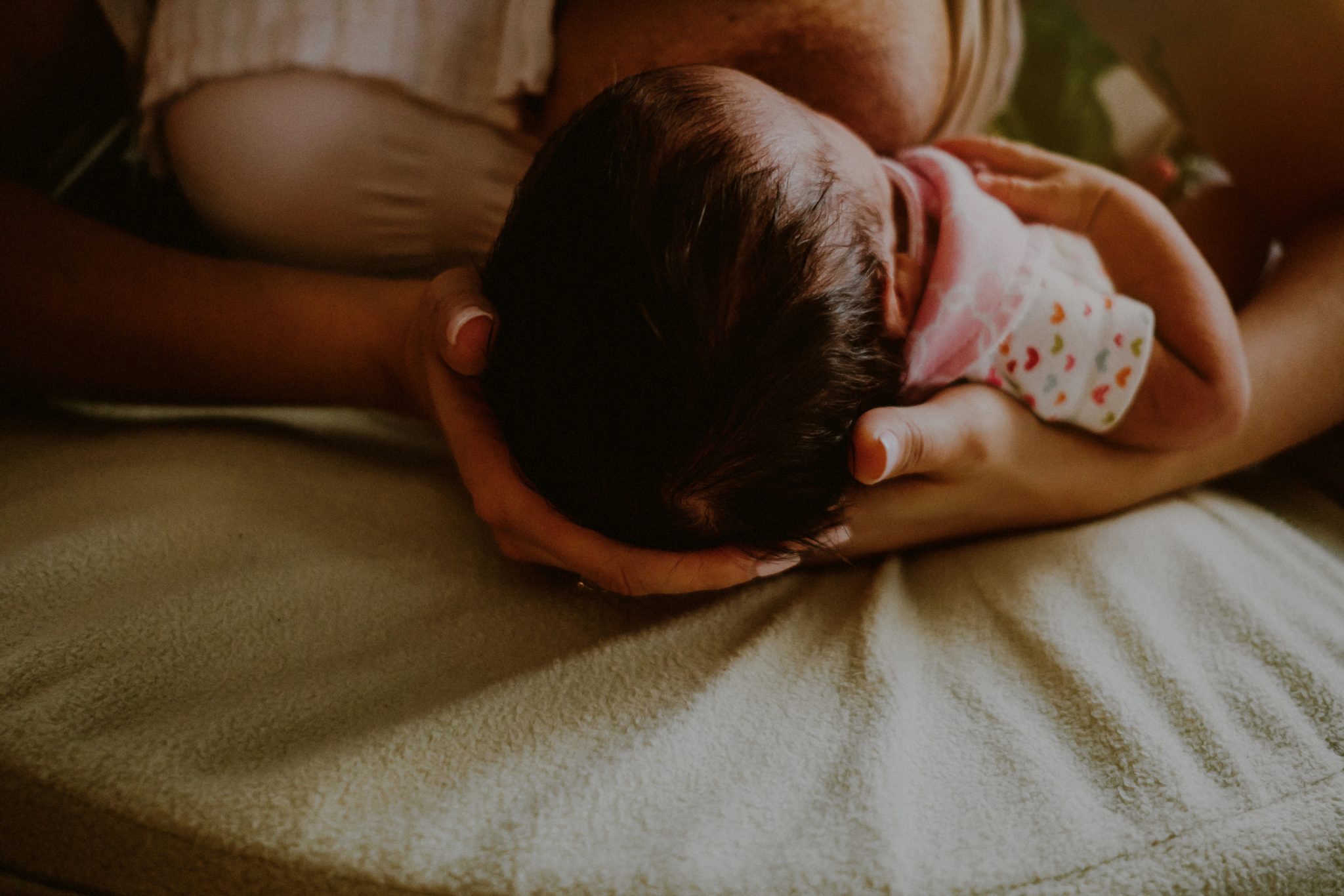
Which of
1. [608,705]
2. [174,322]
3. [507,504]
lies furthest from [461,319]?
[174,322]

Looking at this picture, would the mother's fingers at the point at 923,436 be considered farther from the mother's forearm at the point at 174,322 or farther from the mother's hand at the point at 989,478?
the mother's forearm at the point at 174,322

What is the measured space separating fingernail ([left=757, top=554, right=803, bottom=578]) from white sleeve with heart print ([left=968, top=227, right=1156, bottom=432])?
25 cm

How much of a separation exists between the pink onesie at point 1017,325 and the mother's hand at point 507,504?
0.78ft

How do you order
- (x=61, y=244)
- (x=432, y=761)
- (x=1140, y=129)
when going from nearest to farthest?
1. (x=432, y=761)
2. (x=61, y=244)
3. (x=1140, y=129)

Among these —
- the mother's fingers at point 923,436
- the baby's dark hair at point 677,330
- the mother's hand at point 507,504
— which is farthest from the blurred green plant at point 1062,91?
the mother's hand at point 507,504

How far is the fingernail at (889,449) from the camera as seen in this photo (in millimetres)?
516

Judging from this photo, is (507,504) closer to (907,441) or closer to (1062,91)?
(907,441)

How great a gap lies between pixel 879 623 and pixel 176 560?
1.78 feet

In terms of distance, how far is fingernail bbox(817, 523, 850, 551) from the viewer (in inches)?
23.3

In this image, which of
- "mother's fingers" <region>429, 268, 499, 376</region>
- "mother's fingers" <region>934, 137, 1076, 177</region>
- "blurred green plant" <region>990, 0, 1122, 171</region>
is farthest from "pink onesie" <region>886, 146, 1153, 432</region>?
"blurred green plant" <region>990, 0, 1122, 171</region>

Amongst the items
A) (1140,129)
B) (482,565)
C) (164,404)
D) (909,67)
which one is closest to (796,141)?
(909,67)

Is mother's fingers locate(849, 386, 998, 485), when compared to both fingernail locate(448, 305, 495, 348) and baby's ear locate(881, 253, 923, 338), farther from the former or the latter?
fingernail locate(448, 305, 495, 348)

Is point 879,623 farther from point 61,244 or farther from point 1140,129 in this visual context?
point 1140,129

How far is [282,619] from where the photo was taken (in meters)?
0.56
